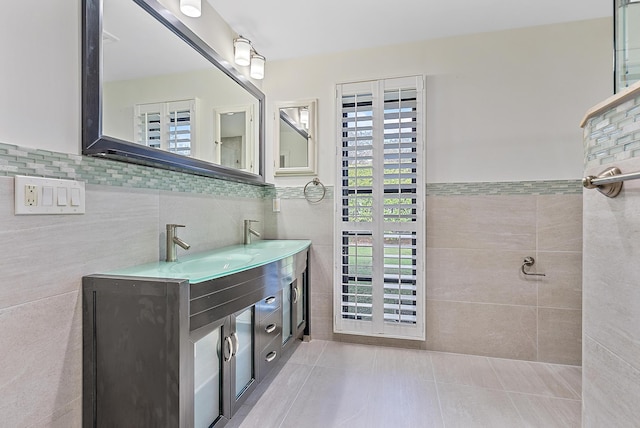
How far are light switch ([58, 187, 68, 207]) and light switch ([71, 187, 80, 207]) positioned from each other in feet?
0.09

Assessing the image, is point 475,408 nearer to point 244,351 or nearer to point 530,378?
point 530,378

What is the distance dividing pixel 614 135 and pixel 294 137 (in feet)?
6.88

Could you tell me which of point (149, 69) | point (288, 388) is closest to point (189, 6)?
point (149, 69)

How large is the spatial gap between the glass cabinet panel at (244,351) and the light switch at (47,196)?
891mm

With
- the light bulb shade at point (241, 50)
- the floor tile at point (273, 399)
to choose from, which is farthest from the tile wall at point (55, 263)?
the light bulb shade at point (241, 50)

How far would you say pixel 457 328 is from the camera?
233 cm

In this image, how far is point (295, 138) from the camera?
8.61 feet

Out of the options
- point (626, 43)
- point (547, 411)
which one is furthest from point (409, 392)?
point (626, 43)

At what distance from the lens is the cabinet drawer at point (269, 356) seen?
179cm

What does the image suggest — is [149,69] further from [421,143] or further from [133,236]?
[421,143]

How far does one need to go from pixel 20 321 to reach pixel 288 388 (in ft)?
4.61

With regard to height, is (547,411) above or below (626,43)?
below

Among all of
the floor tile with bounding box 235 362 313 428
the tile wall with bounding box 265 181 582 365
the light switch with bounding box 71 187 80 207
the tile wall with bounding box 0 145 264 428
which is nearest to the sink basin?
the tile wall with bounding box 0 145 264 428

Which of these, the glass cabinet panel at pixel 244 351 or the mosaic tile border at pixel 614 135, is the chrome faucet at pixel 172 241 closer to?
the glass cabinet panel at pixel 244 351
